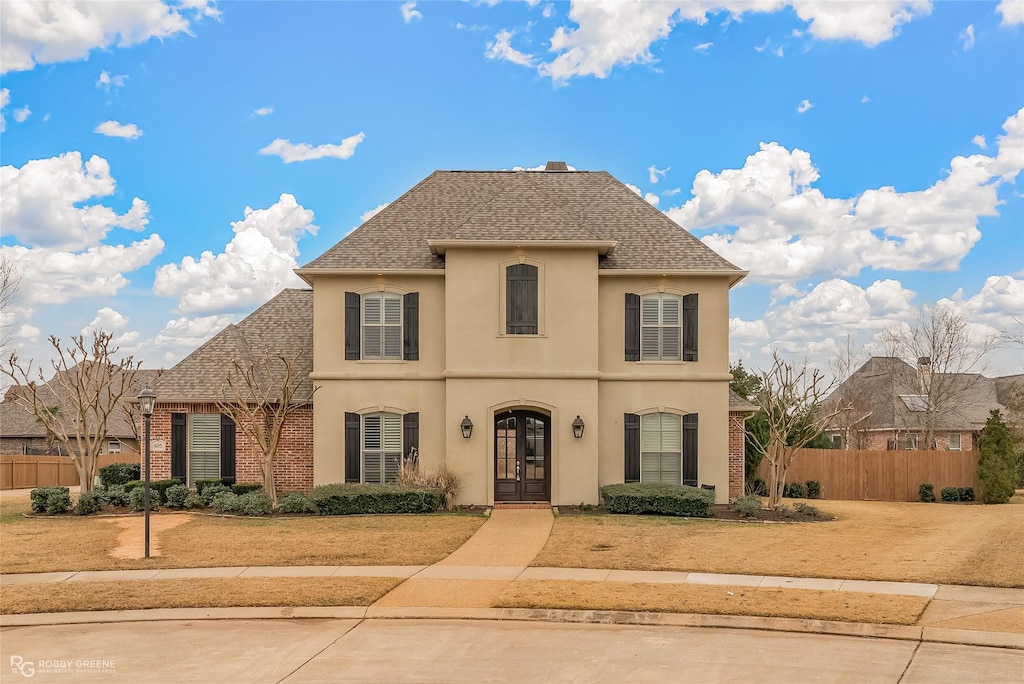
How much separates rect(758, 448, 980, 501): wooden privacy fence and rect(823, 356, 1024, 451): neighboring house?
29.4 ft

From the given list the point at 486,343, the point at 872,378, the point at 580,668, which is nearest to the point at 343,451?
the point at 486,343

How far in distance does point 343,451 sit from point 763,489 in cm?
1329

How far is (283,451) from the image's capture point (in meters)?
23.7

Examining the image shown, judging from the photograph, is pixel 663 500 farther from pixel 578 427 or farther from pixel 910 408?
pixel 910 408

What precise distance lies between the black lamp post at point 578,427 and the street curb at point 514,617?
10.3m

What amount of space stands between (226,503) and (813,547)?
13.0m

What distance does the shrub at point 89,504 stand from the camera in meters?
21.5

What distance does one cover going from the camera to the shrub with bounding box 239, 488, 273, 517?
68.2ft

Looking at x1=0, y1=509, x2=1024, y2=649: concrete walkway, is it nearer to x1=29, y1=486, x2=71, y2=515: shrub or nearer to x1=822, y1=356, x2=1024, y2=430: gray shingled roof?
x1=29, y1=486, x2=71, y2=515: shrub

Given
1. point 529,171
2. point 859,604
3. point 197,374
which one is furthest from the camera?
point 529,171

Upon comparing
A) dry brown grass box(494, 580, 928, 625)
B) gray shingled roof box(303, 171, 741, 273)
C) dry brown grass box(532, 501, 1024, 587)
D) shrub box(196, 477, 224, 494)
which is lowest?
dry brown grass box(532, 501, 1024, 587)

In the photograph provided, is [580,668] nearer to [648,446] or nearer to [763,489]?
[648,446]

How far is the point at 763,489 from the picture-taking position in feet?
92.2

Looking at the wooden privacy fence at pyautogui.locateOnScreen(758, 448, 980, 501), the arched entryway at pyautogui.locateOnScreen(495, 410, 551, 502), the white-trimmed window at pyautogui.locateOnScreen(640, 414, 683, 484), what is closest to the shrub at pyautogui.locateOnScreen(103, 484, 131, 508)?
the arched entryway at pyautogui.locateOnScreen(495, 410, 551, 502)
